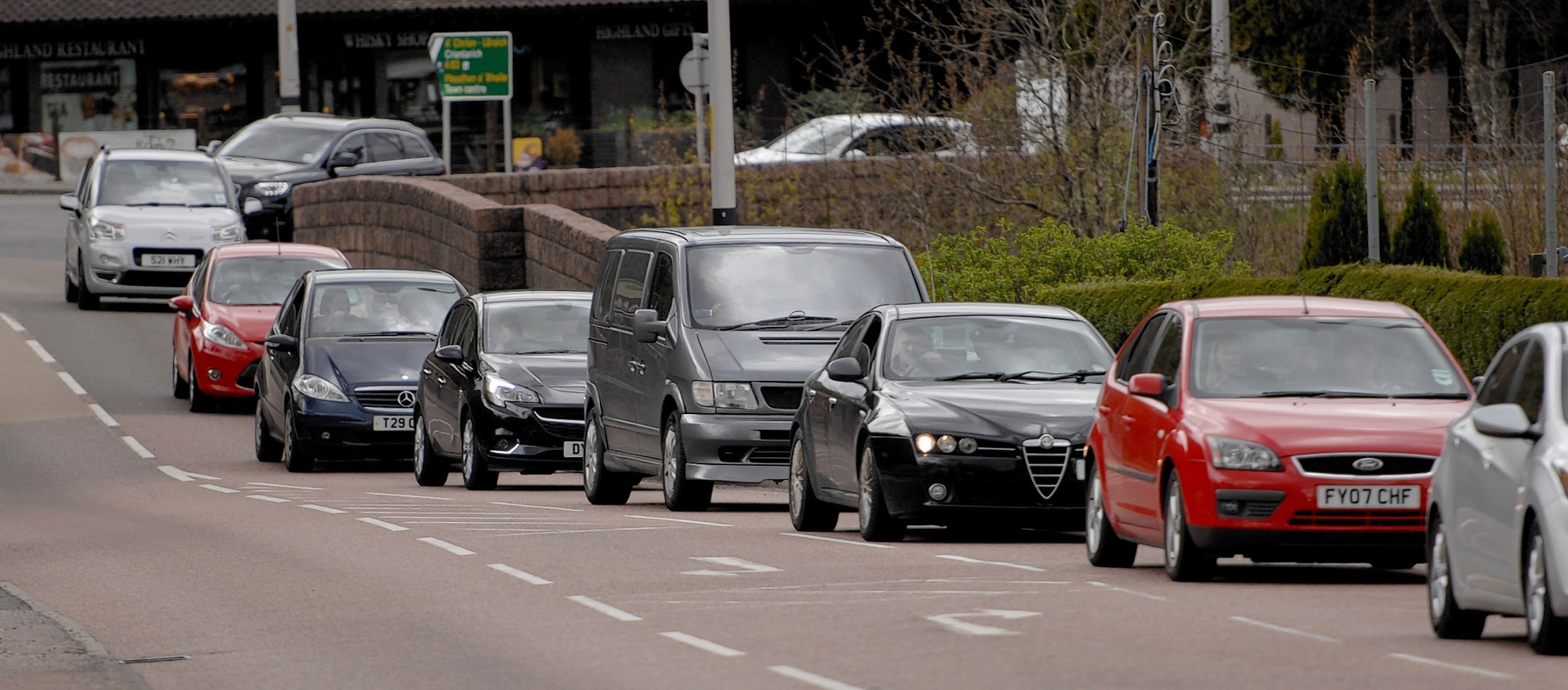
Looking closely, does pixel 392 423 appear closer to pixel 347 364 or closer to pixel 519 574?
pixel 347 364

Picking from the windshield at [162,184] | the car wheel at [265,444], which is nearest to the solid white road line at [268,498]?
the car wheel at [265,444]

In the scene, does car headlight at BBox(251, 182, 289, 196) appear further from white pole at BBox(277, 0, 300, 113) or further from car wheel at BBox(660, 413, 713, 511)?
car wheel at BBox(660, 413, 713, 511)

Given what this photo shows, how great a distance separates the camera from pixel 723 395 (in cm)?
1720

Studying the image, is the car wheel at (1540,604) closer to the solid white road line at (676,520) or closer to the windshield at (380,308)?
the solid white road line at (676,520)

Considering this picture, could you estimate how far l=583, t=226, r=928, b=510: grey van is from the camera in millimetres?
17203

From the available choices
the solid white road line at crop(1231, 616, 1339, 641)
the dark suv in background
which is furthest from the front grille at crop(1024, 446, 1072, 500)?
the dark suv in background

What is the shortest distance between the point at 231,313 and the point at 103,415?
1.77m

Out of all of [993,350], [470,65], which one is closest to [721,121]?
[993,350]

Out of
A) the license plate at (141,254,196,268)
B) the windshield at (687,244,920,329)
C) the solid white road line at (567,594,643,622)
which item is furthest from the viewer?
the license plate at (141,254,196,268)

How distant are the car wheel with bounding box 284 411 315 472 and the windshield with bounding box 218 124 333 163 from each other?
1867cm

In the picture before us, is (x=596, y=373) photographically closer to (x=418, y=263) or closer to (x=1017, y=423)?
(x=1017, y=423)

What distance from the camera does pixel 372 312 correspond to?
2403 centimetres

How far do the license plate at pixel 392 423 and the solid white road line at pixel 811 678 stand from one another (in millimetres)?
13471

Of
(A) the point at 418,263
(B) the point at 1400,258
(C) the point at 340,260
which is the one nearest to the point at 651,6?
(A) the point at 418,263
